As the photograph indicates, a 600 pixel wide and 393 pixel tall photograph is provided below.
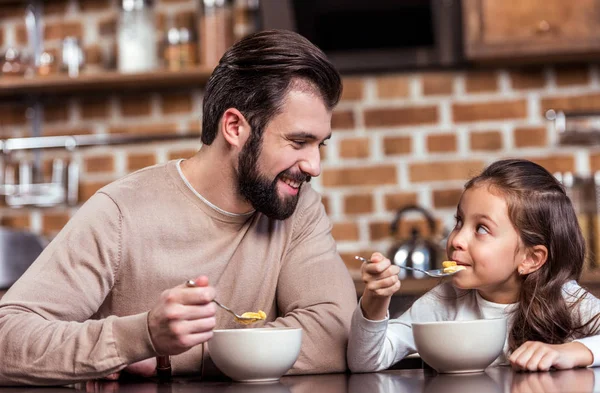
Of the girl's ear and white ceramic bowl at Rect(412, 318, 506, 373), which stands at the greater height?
the girl's ear

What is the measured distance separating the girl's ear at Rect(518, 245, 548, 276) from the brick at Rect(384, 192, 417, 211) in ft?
3.83

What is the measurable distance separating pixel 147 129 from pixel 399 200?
81 cm

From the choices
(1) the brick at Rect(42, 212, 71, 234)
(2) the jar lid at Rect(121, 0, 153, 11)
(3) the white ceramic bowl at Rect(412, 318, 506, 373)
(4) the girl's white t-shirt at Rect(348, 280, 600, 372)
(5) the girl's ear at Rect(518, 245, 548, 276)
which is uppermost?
(2) the jar lid at Rect(121, 0, 153, 11)

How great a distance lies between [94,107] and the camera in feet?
9.55

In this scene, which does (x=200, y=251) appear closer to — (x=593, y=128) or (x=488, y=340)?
(x=488, y=340)

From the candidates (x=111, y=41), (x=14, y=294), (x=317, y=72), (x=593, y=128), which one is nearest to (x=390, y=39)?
(x=593, y=128)

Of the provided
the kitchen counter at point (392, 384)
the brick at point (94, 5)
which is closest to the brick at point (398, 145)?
the brick at point (94, 5)

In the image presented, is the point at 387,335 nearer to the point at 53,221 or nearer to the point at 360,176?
the point at 360,176

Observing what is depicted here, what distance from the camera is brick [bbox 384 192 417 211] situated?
107 inches

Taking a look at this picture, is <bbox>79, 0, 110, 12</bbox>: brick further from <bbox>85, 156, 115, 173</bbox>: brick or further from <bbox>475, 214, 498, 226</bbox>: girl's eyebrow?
<bbox>475, 214, 498, 226</bbox>: girl's eyebrow

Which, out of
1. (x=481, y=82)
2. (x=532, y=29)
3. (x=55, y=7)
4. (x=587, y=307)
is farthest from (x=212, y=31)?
(x=587, y=307)

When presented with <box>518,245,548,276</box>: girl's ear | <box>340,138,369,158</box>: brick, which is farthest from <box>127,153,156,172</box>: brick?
<box>518,245,548,276</box>: girl's ear

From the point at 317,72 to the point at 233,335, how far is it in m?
0.53

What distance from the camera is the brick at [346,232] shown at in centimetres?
274
